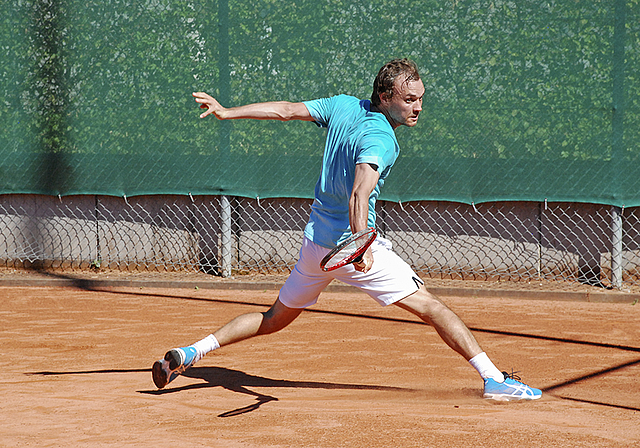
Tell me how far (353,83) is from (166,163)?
199cm

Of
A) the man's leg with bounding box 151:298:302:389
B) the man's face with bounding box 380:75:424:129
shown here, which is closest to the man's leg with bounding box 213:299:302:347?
the man's leg with bounding box 151:298:302:389

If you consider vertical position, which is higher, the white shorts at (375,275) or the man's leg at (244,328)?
the white shorts at (375,275)

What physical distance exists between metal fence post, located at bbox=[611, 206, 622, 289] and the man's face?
12.3 ft

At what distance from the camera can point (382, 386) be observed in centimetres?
410

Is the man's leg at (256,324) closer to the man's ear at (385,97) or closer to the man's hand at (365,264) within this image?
the man's hand at (365,264)

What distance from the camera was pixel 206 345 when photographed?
3.79 metres

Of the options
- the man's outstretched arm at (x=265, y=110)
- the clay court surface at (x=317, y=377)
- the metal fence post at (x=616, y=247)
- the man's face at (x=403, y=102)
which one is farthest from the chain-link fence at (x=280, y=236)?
the man's face at (x=403, y=102)

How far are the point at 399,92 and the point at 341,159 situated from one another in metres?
0.40

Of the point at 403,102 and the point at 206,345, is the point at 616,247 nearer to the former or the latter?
the point at 403,102

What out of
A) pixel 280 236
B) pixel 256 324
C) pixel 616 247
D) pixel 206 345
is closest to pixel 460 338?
pixel 256 324

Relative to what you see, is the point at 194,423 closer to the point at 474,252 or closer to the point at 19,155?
the point at 474,252

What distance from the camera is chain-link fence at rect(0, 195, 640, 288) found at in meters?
6.77

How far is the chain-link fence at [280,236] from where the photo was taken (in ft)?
22.2

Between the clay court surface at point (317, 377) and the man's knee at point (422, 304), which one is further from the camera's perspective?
the man's knee at point (422, 304)
